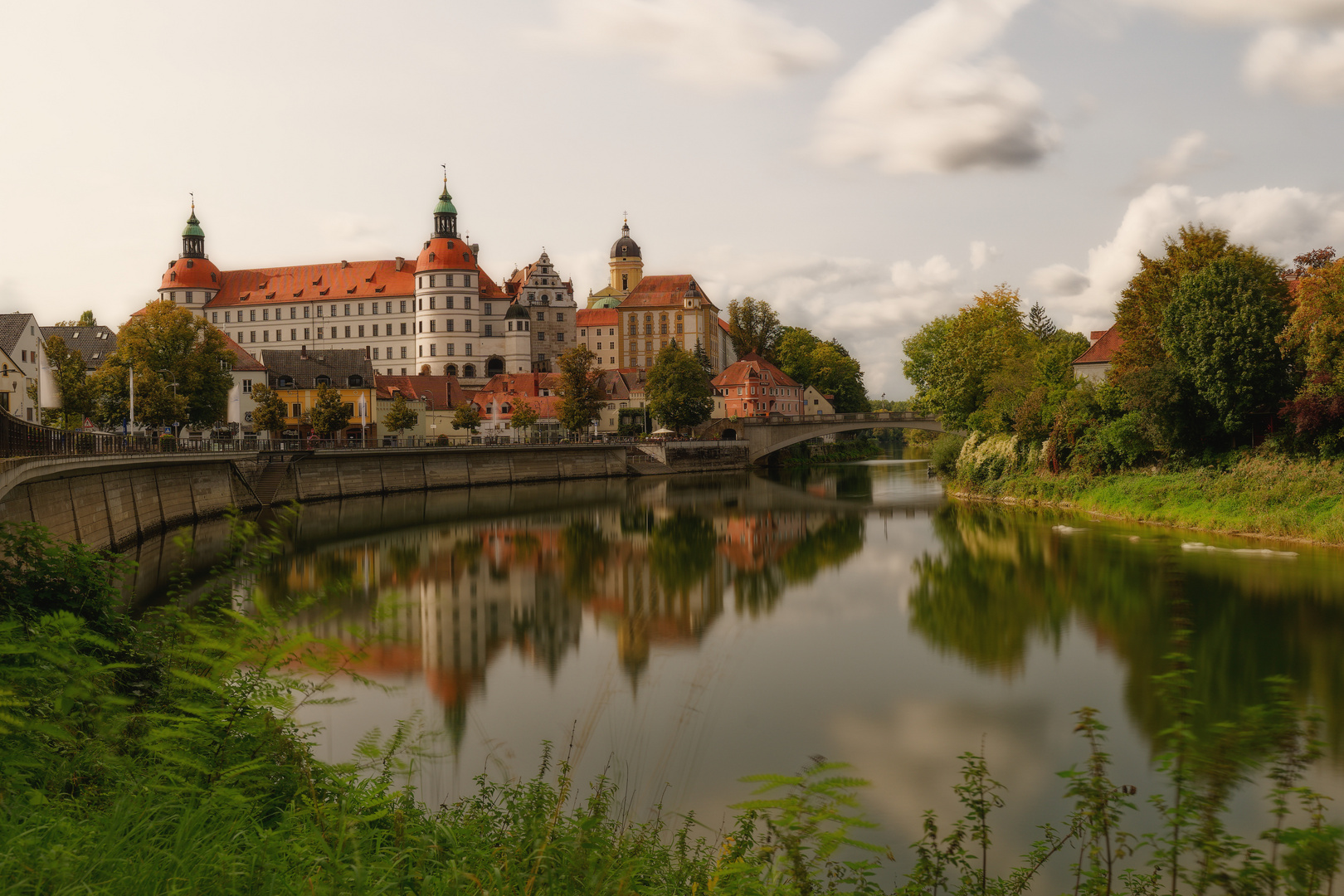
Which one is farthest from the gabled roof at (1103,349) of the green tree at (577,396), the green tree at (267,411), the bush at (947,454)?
the green tree at (267,411)

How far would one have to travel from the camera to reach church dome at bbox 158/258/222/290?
388 feet

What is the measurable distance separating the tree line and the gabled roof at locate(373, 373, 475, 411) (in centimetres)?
5818

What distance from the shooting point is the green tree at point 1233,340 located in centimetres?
3222

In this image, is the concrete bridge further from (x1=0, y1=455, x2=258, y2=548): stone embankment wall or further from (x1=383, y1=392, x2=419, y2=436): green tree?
(x1=0, y1=455, x2=258, y2=548): stone embankment wall

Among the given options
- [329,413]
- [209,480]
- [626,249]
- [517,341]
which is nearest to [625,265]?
[626,249]

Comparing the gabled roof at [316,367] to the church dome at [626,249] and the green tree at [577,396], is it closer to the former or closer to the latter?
the green tree at [577,396]

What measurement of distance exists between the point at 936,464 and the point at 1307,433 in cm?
2992

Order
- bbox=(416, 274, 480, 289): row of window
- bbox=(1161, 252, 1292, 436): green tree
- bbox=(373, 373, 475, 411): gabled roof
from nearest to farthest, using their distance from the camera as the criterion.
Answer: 1. bbox=(1161, 252, 1292, 436): green tree
2. bbox=(373, 373, 475, 411): gabled roof
3. bbox=(416, 274, 480, 289): row of window

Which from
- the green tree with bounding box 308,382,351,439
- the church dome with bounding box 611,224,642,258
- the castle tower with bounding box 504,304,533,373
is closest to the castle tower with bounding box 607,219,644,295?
the church dome with bounding box 611,224,642,258

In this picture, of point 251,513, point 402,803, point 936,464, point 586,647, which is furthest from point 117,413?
point 402,803

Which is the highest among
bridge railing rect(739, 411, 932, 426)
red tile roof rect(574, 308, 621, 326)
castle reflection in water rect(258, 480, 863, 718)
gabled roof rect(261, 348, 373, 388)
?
red tile roof rect(574, 308, 621, 326)

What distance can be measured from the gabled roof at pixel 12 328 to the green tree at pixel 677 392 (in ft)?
154

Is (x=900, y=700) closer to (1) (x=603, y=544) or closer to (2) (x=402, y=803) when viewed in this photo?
(2) (x=402, y=803)

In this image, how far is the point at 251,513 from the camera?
4581 cm
